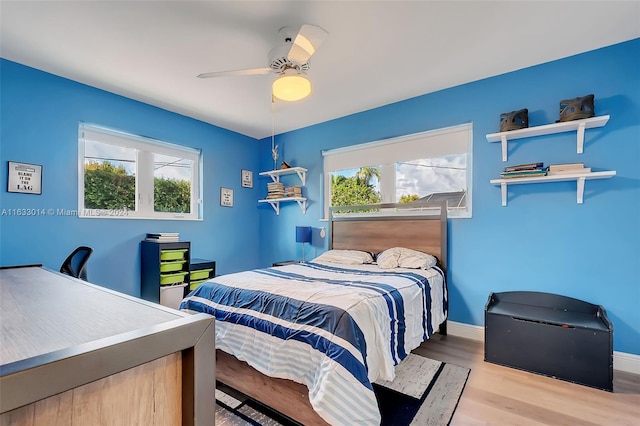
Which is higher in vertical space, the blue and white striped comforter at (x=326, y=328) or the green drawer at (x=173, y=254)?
the green drawer at (x=173, y=254)

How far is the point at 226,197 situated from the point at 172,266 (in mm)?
1369

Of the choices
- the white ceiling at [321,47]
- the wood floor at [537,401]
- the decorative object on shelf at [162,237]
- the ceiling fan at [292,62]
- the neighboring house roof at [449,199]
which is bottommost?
the wood floor at [537,401]

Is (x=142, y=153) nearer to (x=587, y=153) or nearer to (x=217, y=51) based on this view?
(x=217, y=51)

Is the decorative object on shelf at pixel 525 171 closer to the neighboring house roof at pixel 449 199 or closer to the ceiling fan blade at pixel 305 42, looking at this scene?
the neighboring house roof at pixel 449 199

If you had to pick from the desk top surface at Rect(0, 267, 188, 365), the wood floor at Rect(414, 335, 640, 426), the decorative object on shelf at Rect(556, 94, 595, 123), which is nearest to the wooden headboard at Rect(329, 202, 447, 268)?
the wood floor at Rect(414, 335, 640, 426)

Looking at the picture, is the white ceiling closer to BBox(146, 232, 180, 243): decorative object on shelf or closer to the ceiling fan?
the ceiling fan

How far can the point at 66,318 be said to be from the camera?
0.67 metres

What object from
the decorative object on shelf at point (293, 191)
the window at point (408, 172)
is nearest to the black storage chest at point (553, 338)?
the window at point (408, 172)

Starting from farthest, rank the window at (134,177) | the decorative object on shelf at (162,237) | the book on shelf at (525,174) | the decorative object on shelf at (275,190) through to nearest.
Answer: the decorative object on shelf at (275,190), the decorative object on shelf at (162,237), the window at (134,177), the book on shelf at (525,174)

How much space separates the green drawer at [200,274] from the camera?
3550 mm

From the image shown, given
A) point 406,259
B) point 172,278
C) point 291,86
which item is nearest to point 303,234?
point 406,259

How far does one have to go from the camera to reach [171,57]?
8.24 ft

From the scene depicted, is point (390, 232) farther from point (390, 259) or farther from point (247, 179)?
point (247, 179)

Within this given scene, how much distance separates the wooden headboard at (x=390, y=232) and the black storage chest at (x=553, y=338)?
0.78 meters
